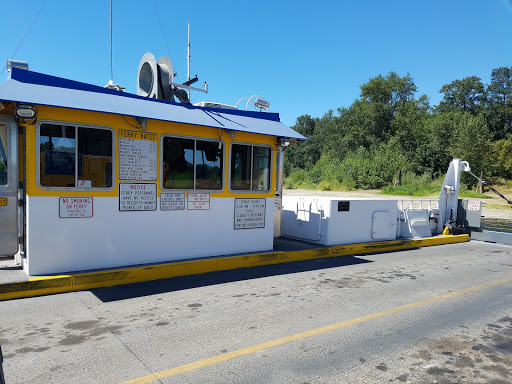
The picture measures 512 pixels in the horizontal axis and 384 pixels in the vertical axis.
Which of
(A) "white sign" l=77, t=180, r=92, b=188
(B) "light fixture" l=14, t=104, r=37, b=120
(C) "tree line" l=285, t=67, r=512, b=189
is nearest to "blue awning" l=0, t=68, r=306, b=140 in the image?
(B) "light fixture" l=14, t=104, r=37, b=120

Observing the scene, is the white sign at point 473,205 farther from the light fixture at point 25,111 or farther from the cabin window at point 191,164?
the light fixture at point 25,111

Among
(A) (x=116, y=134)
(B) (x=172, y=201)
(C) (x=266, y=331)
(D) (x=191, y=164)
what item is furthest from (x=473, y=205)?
(A) (x=116, y=134)

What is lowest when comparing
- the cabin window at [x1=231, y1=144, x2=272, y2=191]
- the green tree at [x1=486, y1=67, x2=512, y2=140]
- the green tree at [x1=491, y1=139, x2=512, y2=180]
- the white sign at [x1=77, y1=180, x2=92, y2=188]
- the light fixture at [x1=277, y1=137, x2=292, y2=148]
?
the white sign at [x1=77, y1=180, x2=92, y2=188]

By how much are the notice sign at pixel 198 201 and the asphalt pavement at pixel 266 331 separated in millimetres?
1282

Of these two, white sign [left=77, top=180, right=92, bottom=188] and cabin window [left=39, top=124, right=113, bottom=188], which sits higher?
cabin window [left=39, top=124, right=113, bottom=188]

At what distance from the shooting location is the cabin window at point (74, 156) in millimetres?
5234

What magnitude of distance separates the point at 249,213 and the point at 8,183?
4160 mm

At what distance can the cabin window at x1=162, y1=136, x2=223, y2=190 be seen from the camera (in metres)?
6.34

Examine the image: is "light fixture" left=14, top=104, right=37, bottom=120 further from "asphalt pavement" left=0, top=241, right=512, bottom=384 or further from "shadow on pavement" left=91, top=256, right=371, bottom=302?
"shadow on pavement" left=91, top=256, right=371, bottom=302

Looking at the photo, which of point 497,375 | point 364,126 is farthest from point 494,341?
point 364,126

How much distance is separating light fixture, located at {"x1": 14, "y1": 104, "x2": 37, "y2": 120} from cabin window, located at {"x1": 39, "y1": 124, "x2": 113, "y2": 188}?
0.31m

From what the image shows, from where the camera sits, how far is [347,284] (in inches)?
242

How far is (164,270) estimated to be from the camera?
19.9 feet

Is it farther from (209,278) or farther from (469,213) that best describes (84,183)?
(469,213)
